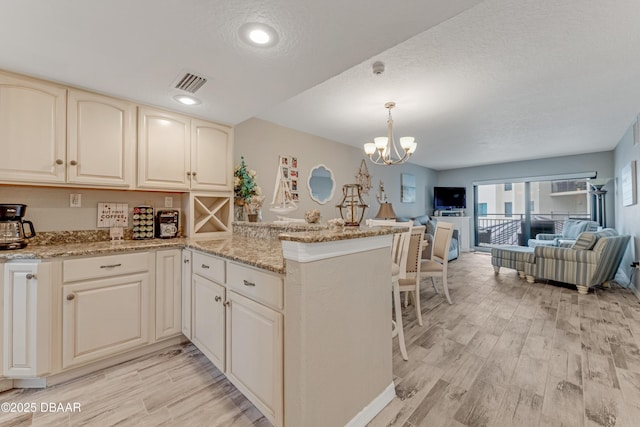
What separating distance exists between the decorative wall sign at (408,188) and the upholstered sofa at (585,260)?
2.94 m

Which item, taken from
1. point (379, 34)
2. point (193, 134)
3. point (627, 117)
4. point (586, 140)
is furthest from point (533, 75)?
point (586, 140)

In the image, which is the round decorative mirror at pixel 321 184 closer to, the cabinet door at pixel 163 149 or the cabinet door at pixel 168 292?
the cabinet door at pixel 163 149

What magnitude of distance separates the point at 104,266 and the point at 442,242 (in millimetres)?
3317

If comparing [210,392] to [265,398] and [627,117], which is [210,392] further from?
[627,117]

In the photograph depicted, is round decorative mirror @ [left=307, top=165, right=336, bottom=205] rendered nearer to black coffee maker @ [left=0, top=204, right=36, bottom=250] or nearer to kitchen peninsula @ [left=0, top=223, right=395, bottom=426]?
kitchen peninsula @ [left=0, top=223, right=395, bottom=426]

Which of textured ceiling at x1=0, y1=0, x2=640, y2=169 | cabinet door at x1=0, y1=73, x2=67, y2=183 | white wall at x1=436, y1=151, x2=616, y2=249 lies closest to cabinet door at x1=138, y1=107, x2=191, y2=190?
textured ceiling at x1=0, y1=0, x2=640, y2=169

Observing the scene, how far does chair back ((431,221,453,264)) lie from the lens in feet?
10.3

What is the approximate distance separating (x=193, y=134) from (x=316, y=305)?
2188 mm

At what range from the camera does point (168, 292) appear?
7.01 ft

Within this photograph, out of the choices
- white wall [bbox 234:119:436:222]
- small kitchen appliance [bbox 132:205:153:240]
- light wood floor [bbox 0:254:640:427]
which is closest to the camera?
light wood floor [bbox 0:254:640:427]

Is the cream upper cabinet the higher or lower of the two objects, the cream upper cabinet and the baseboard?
the higher

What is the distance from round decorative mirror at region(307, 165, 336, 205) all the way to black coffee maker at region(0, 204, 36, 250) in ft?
9.98

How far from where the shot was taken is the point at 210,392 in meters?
1.69

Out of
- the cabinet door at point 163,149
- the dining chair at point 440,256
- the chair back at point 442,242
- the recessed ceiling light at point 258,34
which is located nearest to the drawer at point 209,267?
the cabinet door at point 163,149
